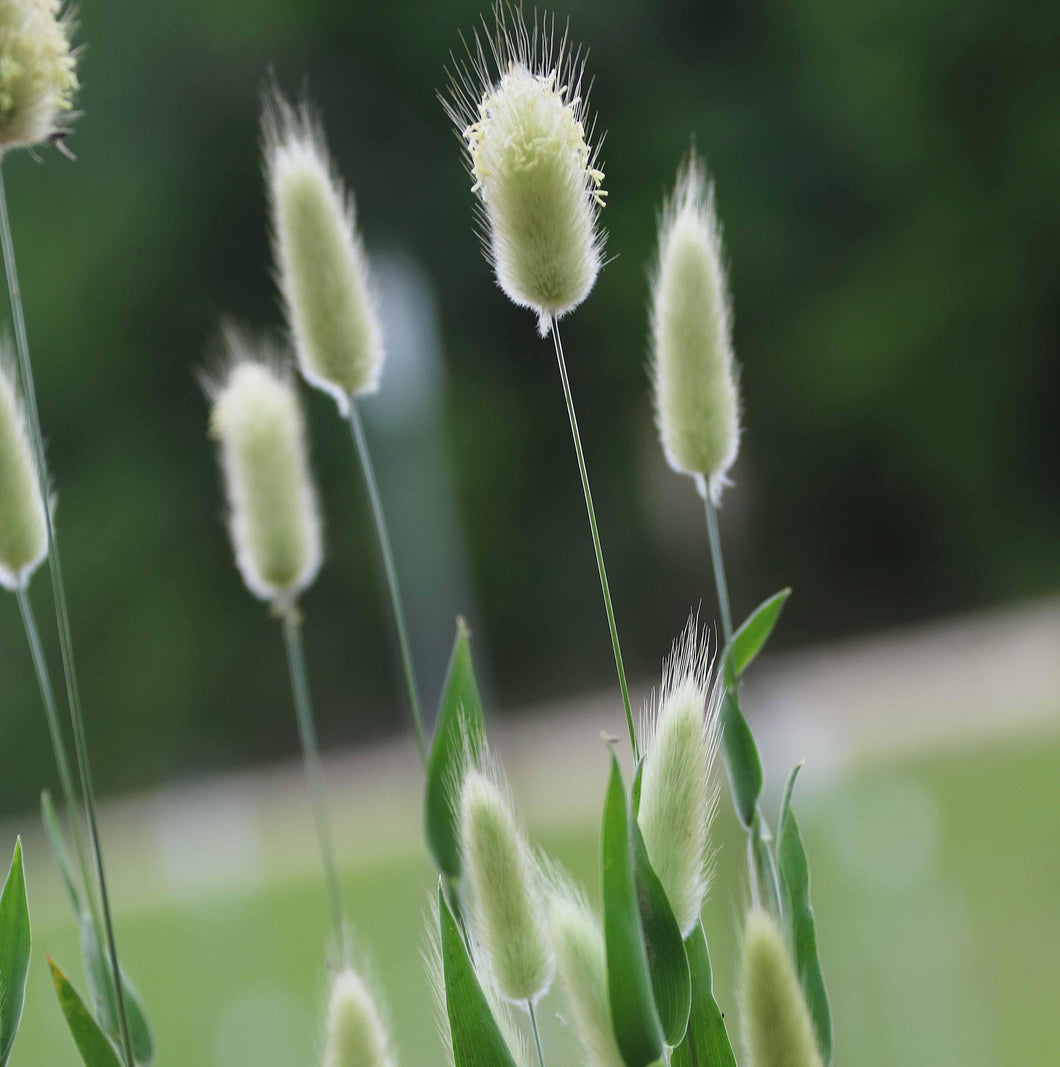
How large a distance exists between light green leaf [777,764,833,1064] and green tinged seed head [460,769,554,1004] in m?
0.08

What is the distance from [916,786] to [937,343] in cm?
A: 243

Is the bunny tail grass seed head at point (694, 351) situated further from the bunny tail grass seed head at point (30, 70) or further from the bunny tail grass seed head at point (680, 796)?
the bunny tail grass seed head at point (30, 70)

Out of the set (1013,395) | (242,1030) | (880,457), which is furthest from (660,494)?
(242,1030)

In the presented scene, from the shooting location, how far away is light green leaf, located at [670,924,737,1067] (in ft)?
1.28

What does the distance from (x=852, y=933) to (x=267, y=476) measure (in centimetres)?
144

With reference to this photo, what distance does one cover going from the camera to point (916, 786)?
2.22m

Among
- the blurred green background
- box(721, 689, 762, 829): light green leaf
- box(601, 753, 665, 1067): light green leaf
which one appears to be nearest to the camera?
box(601, 753, 665, 1067): light green leaf

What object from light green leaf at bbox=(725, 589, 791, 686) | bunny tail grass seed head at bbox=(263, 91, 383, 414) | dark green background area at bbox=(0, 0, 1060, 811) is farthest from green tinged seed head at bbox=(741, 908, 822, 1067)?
dark green background area at bbox=(0, 0, 1060, 811)

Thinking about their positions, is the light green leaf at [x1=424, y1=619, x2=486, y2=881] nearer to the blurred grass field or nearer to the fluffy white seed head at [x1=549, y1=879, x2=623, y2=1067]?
the fluffy white seed head at [x1=549, y1=879, x2=623, y2=1067]

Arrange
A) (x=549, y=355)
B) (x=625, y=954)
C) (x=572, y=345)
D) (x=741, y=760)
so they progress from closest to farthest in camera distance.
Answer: (x=625, y=954) < (x=741, y=760) < (x=549, y=355) < (x=572, y=345)

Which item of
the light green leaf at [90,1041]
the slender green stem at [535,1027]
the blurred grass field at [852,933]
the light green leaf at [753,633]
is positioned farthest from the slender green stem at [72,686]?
the blurred grass field at [852,933]

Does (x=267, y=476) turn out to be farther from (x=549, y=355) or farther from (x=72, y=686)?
(x=549, y=355)

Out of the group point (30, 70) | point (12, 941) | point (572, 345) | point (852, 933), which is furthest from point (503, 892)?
point (572, 345)

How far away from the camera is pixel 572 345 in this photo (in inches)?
169
